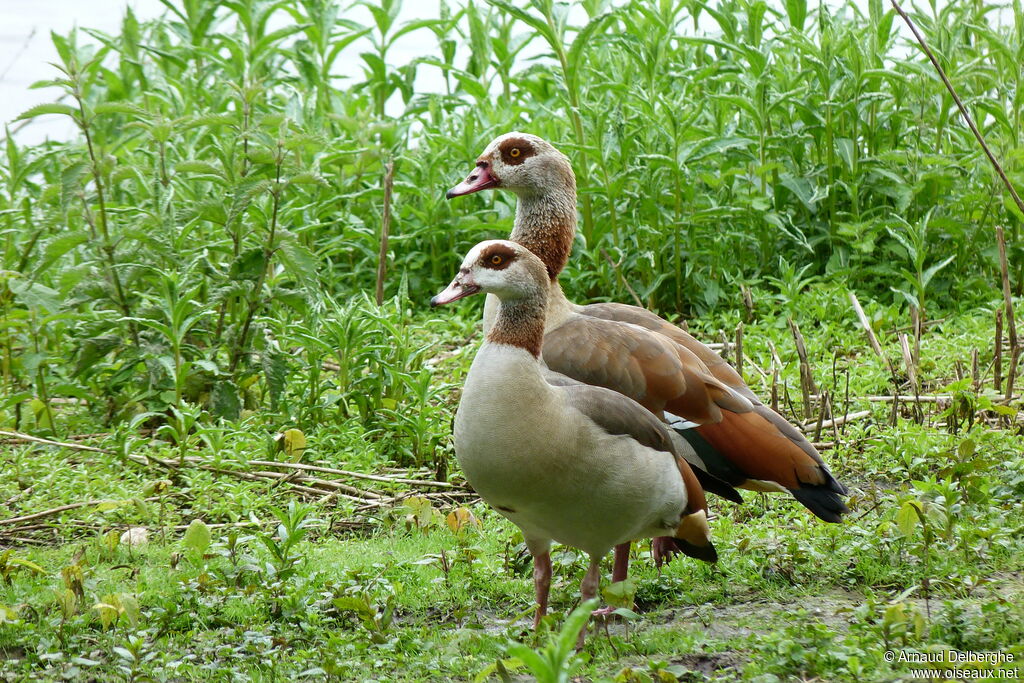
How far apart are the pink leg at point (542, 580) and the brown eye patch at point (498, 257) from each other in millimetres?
975

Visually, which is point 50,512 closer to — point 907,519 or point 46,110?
point 46,110

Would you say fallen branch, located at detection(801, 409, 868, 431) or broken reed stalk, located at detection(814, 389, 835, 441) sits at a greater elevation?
broken reed stalk, located at detection(814, 389, 835, 441)

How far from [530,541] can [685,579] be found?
0.66 metres

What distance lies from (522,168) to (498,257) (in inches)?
61.7

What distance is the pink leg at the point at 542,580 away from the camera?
377cm

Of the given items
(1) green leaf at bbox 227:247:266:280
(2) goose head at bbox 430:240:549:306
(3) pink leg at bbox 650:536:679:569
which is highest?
(2) goose head at bbox 430:240:549:306

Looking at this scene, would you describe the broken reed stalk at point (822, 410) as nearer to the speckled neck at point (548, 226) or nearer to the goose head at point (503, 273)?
the speckled neck at point (548, 226)

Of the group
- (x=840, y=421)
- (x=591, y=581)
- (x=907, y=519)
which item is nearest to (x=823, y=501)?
(x=907, y=519)

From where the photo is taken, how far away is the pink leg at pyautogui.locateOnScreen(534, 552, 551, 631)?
12.4 feet

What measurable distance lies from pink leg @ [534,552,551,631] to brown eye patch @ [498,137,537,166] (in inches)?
78.7

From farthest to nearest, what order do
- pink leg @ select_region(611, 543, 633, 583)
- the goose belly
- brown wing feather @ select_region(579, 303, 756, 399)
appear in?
brown wing feather @ select_region(579, 303, 756, 399), pink leg @ select_region(611, 543, 633, 583), the goose belly

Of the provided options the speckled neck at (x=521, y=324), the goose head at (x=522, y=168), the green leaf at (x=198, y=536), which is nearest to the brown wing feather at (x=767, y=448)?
the speckled neck at (x=521, y=324)

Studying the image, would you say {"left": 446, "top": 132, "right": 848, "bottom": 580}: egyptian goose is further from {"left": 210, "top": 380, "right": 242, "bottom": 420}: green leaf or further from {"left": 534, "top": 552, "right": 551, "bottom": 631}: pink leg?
{"left": 210, "top": 380, "right": 242, "bottom": 420}: green leaf

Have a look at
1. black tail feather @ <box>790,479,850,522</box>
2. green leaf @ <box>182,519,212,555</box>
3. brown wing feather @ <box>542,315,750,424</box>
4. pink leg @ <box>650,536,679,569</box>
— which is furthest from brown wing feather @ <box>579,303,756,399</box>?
green leaf @ <box>182,519,212,555</box>
